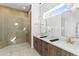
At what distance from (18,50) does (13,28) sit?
41cm

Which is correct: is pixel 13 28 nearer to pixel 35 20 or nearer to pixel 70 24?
pixel 35 20

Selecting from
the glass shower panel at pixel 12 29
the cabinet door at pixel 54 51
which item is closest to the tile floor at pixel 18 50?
the glass shower panel at pixel 12 29

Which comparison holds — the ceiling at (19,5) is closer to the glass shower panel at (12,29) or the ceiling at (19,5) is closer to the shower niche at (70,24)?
the glass shower panel at (12,29)

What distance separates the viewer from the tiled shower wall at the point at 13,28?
6.94 ft

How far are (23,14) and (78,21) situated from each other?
980mm

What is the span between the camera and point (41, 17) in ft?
7.34

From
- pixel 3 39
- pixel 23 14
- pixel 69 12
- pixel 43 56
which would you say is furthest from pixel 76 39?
pixel 3 39

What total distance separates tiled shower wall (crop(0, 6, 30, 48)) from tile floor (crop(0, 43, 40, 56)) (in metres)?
0.08

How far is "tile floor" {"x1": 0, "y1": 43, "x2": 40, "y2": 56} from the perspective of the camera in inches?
80.3

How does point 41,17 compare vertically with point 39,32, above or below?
above

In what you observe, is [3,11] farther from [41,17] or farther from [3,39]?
[41,17]

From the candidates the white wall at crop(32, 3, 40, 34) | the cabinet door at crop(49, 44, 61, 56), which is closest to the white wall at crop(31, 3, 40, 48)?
the white wall at crop(32, 3, 40, 34)

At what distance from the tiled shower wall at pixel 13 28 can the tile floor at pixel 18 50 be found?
79 mm

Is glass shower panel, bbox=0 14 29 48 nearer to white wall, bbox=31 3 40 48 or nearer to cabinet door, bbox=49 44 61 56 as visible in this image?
white wall, bbox=31 3 40 48
